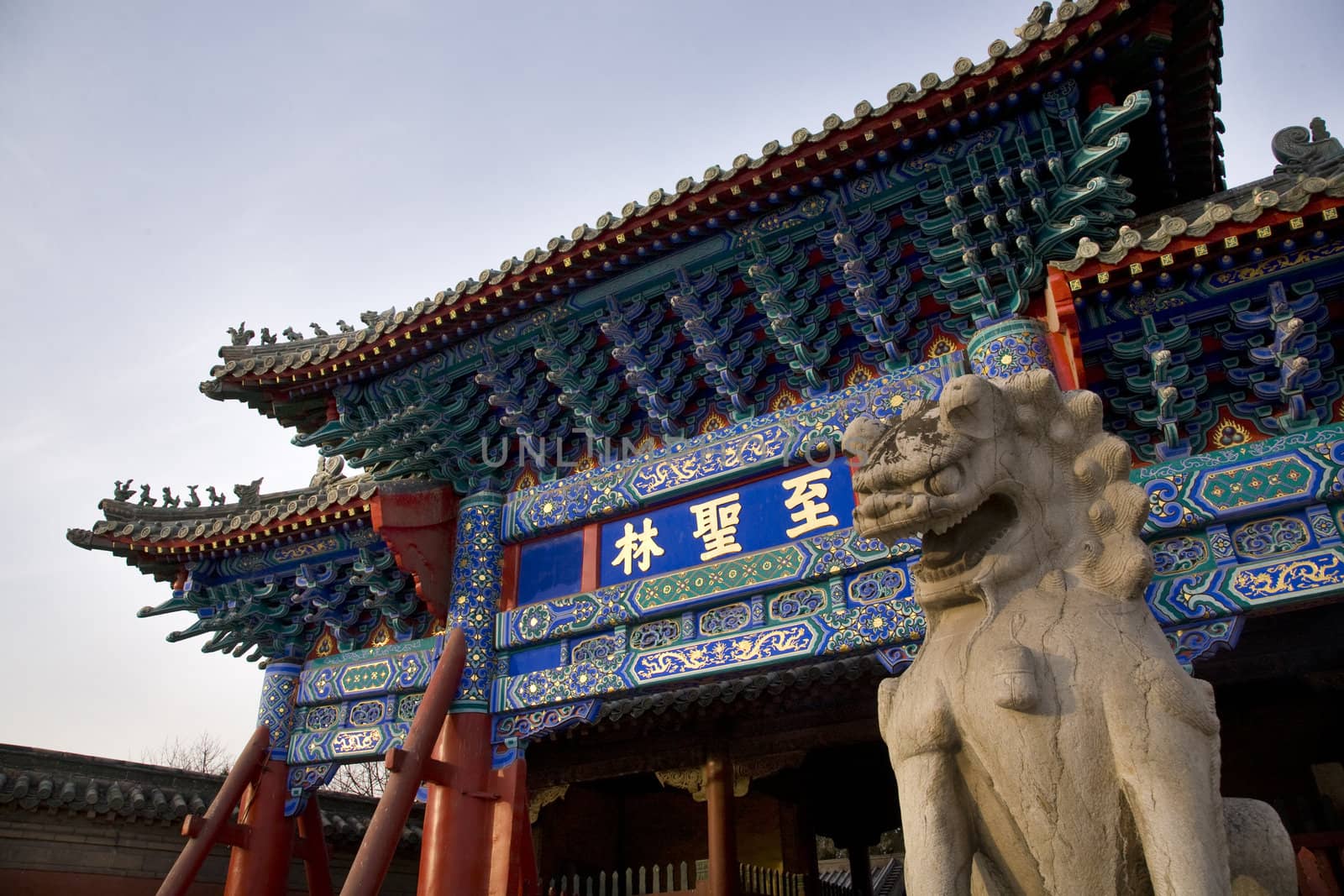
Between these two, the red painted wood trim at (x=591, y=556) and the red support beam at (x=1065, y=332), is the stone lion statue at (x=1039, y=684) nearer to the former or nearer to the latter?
the red support beam at (x=1065, y=332)

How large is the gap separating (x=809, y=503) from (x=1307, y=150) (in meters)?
3.42

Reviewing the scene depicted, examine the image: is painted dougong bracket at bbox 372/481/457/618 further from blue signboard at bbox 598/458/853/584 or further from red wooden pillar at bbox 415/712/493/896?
blue signboard at bbox 598/458/853/584

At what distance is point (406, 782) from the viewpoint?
19.3 feet

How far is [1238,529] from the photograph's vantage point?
4773 mm

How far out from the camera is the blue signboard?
5883 millimetres

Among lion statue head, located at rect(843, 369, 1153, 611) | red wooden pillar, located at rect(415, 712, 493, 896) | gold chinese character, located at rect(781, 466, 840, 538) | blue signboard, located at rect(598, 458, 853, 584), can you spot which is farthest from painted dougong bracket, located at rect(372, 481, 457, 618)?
lion statue head, located at rect(843, 369, 1153, 611)

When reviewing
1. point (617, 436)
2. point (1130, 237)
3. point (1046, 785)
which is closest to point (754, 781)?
point (617, 436)

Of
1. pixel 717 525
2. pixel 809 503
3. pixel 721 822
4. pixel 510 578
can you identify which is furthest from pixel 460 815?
pixel 809 503

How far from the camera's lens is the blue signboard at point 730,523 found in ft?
19.3

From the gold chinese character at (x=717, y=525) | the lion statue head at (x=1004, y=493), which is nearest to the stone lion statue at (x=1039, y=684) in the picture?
the lion statue head at (x=1004, y=493)

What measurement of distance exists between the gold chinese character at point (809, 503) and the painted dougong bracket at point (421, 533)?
2.78 metres

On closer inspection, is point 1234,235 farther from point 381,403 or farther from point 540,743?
point 540,743

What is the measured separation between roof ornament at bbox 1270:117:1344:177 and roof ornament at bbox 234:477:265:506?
9.04 metres

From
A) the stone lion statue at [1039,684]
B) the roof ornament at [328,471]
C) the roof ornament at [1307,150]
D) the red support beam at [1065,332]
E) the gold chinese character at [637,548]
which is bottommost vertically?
the stone lion statue at [1039,684]
